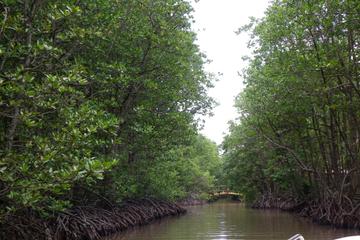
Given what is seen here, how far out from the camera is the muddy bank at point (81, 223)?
7.60m

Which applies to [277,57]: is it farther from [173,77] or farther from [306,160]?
[306,160]

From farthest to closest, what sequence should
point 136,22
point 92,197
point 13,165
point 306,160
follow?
point 306,160 < point 92,197 < point 136,22 < point 13,165

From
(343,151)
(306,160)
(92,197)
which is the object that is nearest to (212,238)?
(92,197)

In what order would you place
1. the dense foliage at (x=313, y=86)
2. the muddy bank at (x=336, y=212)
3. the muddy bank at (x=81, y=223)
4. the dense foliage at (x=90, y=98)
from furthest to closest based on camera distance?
1. the muddy bank at (x=336, y=212)
2. the dense foliage at (x=313, y=86)
3. the muddy bank at (x=81, y=223)
4. the dense foliage at (x=90, y=98)

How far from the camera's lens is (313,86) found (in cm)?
1454

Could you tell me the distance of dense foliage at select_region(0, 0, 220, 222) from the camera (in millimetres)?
6066

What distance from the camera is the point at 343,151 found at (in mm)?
17922

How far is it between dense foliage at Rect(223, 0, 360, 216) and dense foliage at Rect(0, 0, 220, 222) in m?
2.84

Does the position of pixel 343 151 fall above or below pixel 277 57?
below

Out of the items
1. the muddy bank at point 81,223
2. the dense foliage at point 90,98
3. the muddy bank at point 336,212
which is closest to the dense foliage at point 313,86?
the muddy bank at point 336,212

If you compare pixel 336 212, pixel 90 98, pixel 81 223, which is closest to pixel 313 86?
pixel 336 212

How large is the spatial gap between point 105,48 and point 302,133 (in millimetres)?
10695

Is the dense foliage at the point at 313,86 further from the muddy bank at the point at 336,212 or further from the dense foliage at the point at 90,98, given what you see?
the dense foliage at the point at 90,98

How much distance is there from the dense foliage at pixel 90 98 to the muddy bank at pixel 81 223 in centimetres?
30
